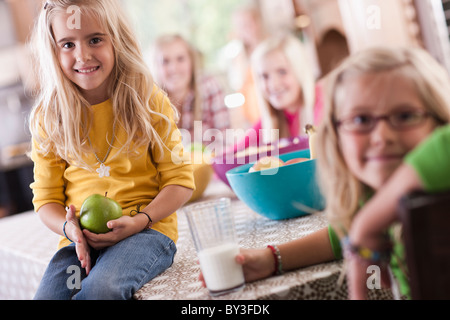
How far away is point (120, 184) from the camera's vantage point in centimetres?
109

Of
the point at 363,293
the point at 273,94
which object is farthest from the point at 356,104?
the point at 273,94

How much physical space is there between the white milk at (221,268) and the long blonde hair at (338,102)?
215 millimetres

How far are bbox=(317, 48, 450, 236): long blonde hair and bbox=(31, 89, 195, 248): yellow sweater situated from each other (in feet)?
1.76

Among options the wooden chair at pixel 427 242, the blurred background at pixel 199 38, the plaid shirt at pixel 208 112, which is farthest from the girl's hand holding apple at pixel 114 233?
the blurred background at pixel 199 38

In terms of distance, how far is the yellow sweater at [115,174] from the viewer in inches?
42.9

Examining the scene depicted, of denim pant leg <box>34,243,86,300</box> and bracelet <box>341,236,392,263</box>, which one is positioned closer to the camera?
bracelet <box>341,236,392,263</box>

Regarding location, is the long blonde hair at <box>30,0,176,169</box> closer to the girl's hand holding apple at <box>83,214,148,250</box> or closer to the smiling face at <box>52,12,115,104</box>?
the smiling face at <box>52,12,115,104</box>

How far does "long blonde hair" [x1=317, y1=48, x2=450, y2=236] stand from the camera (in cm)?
52

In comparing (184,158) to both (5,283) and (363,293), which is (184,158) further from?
(5,283)

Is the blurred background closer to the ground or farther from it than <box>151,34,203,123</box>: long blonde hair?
farther from it

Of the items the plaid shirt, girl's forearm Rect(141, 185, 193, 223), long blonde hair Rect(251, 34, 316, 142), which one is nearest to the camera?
girl's forearm Rect(141, 185, 193, 223)

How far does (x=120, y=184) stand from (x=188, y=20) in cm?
442

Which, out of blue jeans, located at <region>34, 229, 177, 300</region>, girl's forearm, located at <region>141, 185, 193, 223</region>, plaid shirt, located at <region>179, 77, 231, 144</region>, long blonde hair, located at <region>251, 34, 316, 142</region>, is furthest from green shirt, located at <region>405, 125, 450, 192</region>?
plaid shirt, located at <region>179, 77, 231, 144</region>

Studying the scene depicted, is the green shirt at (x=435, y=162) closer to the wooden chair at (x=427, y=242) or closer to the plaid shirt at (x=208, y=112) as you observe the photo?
the wooden chair at (x=427, y=242)
